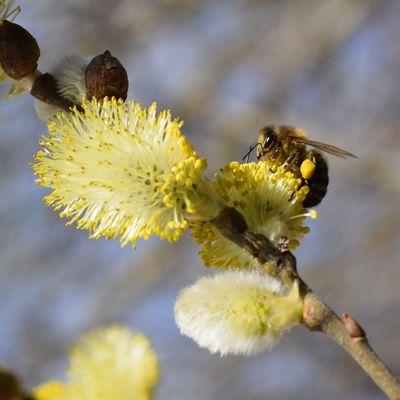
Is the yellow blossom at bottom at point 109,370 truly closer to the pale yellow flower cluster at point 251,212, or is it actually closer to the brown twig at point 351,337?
the brown twig at point 351,337

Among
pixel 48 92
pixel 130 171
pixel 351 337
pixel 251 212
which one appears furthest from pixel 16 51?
pixel 351 337

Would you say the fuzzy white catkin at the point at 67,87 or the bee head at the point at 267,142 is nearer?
the fuzzy white catkin at the point at 67,87

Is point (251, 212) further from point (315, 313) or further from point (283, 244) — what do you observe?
point (315, 313)

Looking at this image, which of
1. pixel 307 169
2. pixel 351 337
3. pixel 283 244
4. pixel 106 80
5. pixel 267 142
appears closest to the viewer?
pixel 351 337

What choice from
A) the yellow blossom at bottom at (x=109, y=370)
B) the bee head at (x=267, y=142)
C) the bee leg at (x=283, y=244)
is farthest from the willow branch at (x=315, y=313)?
the bee head at (x=267, y=142)

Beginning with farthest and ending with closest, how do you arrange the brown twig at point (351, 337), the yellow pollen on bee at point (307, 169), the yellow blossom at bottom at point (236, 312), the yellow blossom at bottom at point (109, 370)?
the yellow pollen on bee at point (307, 169) < the yellow blossom at bottom at point (236, 312) < the brown twig at point (351, 337) < the yellow blossom at bottom at point (109, 370)

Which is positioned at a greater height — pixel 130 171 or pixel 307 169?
pixel 307 169

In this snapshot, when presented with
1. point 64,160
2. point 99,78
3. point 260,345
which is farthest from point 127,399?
point 99,78
